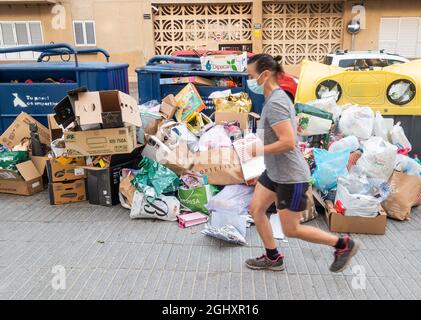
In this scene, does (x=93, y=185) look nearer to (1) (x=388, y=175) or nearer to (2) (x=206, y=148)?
(2) (x=206, y=148)

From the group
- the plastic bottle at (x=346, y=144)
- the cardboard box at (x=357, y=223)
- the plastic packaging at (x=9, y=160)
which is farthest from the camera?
the plastic packaging at (x=9, y=160)

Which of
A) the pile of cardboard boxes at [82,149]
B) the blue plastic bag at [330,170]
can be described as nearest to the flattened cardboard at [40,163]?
the pile of cardboard boxes at [82,149]

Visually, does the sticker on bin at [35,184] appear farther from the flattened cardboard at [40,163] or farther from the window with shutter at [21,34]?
the window with shutter at [21,34]

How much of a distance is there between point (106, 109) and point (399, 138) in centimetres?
314

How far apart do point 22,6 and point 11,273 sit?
16014 mm

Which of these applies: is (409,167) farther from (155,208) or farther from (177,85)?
(177,85)

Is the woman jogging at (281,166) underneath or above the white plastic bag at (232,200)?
above

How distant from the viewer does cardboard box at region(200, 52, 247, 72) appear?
518 cm

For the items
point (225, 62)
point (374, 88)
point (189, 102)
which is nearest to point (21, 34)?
point (225, 62)

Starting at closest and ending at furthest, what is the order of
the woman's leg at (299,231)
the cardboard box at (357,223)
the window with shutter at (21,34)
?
1. the woman's leg at (299,231)
2. the cardboard box at (357,223)
3. the window with shutter at (21,34)

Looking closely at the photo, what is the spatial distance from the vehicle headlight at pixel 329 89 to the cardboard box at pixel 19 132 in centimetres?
344

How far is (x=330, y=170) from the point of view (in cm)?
385

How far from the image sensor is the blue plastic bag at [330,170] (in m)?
3.85

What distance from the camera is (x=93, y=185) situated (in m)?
4.30
